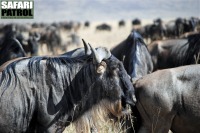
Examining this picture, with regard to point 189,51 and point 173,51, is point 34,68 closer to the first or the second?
point 189,51

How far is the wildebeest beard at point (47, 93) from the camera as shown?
4.65 m

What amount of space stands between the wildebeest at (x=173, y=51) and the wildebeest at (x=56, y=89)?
5739mm

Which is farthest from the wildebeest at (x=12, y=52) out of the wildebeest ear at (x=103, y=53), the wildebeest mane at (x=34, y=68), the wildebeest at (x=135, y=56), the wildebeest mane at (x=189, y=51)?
the wildebeest ear at (x=103, y=53)

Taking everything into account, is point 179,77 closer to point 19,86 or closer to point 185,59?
point 19,86

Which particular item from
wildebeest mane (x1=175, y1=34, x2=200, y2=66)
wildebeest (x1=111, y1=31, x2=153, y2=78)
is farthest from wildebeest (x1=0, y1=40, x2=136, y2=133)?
wildebeest mane (x1=175, y1=34, x2=200, y2=66)

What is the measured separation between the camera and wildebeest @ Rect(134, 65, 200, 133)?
543 cm

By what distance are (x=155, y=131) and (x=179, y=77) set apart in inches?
27.8

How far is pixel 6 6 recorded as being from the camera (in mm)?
9555

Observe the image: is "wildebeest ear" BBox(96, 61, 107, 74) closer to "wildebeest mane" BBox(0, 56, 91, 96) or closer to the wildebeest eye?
the wildebeest eye

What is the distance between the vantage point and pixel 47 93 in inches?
185

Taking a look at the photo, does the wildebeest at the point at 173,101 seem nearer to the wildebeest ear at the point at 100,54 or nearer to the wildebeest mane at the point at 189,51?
the wildebeest ear at the point at 100,54

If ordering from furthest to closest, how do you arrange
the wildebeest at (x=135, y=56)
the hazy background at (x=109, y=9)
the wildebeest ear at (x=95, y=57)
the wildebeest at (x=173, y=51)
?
the hazy background at (x=109, y=9)
the wildebeest at (x=173, y=51)
the wildebeest at (x=135, y=56)
the wildebeest ear at (x=95, y=57)

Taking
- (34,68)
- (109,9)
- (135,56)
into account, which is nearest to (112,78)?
(34,68)

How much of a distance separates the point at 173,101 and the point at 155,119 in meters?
0.31
